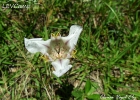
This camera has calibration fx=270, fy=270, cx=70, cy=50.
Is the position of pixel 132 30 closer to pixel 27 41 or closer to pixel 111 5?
pixel 111 5

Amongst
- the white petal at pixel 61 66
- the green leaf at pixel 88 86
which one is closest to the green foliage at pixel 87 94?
the green leaf at pixel 88 86

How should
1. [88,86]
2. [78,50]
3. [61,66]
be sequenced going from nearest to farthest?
[61,66] < [88,86] < [78,50]

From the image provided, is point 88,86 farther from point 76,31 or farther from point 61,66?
point 76,31

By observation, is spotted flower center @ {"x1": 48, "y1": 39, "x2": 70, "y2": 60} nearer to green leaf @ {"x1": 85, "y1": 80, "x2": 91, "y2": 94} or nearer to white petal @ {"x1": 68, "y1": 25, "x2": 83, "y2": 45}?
white petal @ {"x1": 68, "y1": 25, "x2": 83, "y2": 45}

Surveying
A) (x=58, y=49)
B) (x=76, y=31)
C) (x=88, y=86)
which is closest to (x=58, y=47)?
(x=58, y=49)

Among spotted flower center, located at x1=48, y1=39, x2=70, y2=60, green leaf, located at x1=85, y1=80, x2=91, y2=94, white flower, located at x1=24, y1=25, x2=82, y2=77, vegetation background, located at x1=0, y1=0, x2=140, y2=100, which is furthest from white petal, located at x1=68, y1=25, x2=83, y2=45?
vegetation background, located at x1=0, y1=0, x2=140, y2=100

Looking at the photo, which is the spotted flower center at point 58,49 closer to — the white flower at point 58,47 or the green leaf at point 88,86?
the white flower at point 58,47
